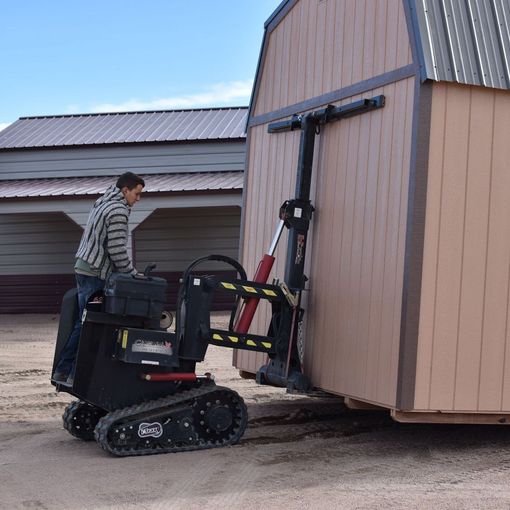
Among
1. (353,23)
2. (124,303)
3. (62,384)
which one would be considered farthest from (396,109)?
(62,384)

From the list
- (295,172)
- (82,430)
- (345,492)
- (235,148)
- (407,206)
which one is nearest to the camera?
(345,492)

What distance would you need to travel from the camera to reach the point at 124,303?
7.09 meters

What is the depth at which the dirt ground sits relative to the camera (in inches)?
231

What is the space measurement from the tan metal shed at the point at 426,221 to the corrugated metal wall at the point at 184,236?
1117cm

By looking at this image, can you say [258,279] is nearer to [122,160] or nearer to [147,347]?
[147,347]

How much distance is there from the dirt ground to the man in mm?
775

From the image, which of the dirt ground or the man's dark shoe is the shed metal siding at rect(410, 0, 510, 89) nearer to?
the dirt ground

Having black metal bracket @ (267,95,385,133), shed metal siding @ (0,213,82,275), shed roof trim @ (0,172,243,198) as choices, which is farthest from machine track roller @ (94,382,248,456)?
shed metal siding @ (0,213,82,275)

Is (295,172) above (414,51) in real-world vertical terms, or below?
below

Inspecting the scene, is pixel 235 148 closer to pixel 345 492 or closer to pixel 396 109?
pixel 396 109

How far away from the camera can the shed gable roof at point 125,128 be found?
19.9 metres

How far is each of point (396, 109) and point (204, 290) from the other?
202cm

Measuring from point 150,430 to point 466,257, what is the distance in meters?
2.66

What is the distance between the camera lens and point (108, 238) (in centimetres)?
738
